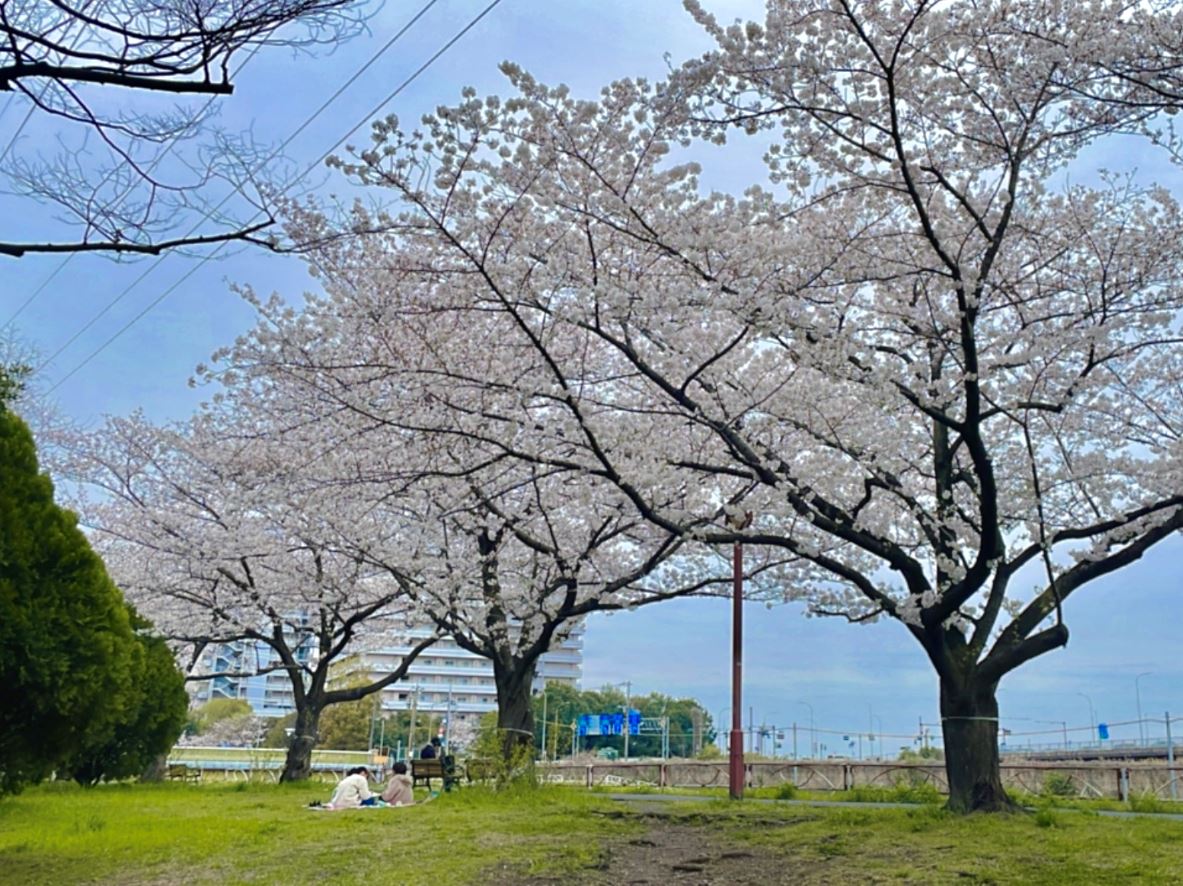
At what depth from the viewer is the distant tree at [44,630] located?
6.77m

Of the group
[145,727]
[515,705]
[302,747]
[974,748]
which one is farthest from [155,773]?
[974,748]

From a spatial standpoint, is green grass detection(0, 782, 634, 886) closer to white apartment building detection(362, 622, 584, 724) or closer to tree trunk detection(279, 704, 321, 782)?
tree trunk detection(279, 704, 321, 782)

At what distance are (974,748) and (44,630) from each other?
731cm

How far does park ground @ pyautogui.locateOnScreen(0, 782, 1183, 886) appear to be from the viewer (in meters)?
5.92

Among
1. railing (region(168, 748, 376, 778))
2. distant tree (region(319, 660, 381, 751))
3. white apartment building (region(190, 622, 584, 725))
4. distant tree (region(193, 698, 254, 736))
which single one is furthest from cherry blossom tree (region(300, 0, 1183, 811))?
white apartment building (region(190, 622, 584, 725))

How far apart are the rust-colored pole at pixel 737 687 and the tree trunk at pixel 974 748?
415 cm

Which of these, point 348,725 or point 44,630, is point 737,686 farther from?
point 348,725

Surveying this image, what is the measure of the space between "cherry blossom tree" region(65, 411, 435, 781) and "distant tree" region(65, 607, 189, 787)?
1178mm

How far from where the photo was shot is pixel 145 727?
16.6 metres

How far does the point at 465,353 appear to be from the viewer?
949 centimetres

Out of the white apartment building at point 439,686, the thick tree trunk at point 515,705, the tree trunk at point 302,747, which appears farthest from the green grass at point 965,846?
the white apartment building at point 439,686

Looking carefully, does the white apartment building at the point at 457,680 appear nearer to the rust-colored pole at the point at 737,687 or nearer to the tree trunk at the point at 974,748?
the rust-colored pole at the point at 737,687

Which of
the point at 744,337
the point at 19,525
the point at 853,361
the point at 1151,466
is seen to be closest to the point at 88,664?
the point at 19,525

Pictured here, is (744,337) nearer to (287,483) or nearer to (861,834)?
(861,834)
